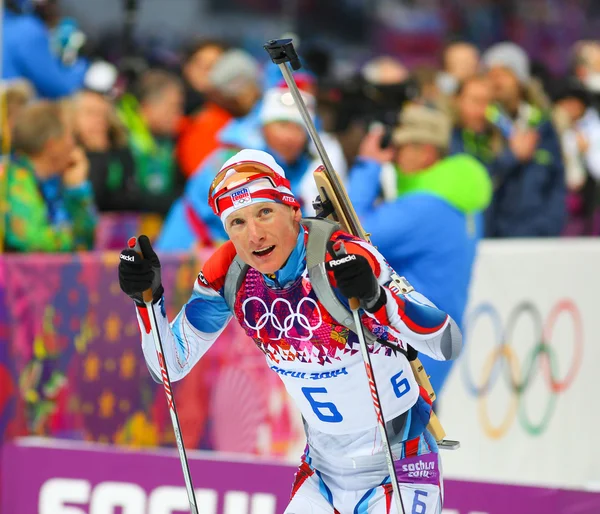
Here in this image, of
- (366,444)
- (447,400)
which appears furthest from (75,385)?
(366,444)

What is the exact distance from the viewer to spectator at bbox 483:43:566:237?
1036 cm

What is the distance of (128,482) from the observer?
588cm

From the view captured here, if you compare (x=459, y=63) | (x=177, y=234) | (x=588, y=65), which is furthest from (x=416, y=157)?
(x=588, y=65)

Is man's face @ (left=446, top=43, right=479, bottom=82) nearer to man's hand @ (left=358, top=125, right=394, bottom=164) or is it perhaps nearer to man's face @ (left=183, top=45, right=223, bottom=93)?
man's face @ (left=183, top=45, right=223, bottom=93)

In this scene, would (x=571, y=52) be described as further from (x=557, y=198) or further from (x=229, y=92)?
(x=229, y=92)

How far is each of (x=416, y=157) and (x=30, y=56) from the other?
140 inches

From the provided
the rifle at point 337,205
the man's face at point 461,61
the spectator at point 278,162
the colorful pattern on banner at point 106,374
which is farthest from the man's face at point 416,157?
the man's face at point 461,61

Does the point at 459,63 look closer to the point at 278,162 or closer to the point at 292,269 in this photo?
the point at 278,162

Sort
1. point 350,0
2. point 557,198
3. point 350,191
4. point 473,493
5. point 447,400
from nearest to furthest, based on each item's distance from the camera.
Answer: point 473,493
point 350,191
point 447,400
point 557,198
point 350,0

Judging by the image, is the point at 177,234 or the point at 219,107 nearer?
the point at 177,234

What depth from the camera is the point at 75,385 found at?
24.3ft

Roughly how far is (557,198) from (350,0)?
36.0 ft

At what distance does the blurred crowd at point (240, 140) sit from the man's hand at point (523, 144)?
0.01 meters

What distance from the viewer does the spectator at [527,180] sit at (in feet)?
34.0
